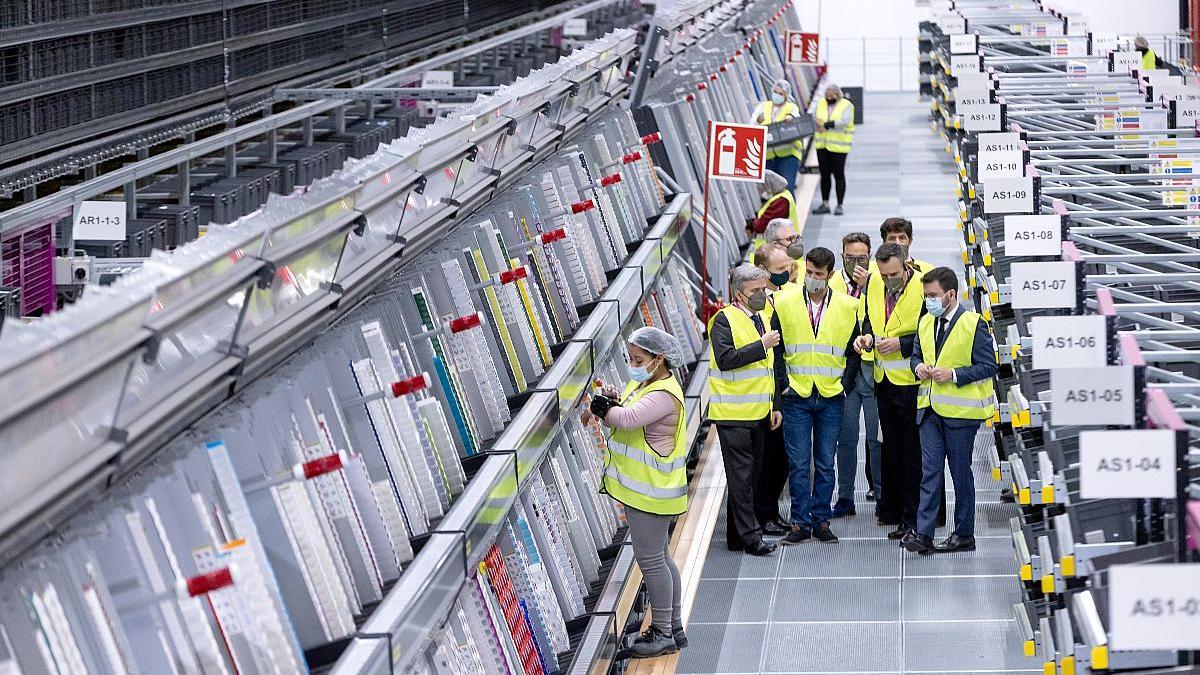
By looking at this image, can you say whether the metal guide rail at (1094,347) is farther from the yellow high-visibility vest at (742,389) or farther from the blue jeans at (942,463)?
the yellow high-visibility vest at (742,389)

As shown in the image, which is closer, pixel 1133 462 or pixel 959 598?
pixel 1133 462

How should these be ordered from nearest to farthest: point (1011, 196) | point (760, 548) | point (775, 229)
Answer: point (1011, 196) < point (760, 548) < point (775, 229)

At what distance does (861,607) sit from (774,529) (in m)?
1.02

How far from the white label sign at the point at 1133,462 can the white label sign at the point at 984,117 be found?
19.7 feet

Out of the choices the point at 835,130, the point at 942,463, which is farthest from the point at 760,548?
the point at 835,130

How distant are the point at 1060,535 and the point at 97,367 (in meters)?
2.76

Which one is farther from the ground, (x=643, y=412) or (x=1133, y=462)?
(x=1133, y=462)

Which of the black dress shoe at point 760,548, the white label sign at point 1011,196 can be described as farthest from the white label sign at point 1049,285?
the black dress shoe at point 760,548

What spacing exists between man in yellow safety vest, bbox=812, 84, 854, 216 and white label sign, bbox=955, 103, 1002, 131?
609 centimetres

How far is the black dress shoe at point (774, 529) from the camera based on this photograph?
8.15m

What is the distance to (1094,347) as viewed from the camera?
4422 millimetres

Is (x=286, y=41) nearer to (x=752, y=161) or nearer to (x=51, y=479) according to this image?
(x=752, y=161)

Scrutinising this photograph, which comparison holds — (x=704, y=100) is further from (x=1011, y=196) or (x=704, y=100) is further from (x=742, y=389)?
(x=1011, y=196)

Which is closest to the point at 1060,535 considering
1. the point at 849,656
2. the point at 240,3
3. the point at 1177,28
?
the point at 849,656
